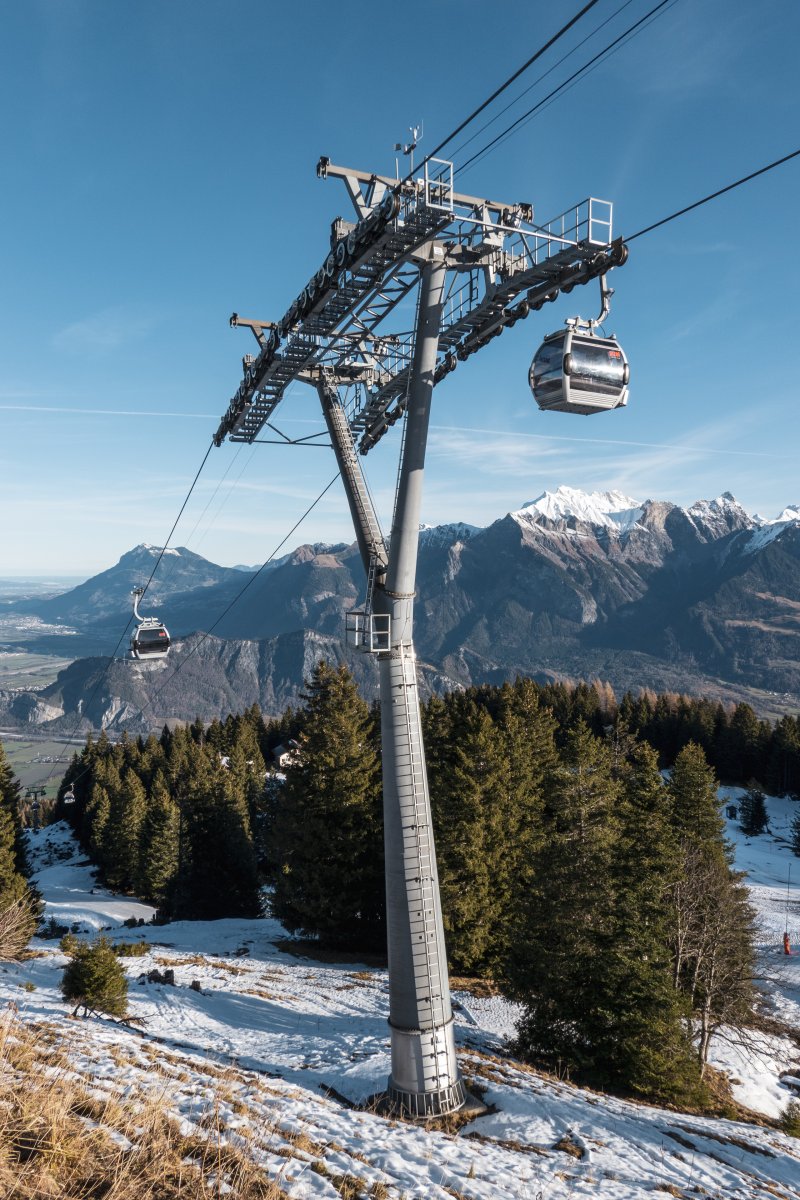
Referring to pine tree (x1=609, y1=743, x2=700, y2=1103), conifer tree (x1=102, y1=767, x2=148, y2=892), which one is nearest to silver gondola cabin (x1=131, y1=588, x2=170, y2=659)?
pine tree (x1=609, y1=743, x2=700, y2=1103)

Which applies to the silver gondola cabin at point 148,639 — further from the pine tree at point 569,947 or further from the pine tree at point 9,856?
the pine tree at point 569,947

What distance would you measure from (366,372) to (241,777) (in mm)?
57168

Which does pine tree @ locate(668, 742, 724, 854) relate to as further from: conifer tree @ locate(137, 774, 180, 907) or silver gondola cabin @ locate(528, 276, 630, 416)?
conifer tree @ locate(137, 774, 180, 907)

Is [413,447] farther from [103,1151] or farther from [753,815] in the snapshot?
[753,815]

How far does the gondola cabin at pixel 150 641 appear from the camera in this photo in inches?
831

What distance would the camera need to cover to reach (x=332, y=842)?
31359 mm

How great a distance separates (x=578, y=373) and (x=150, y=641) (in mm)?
15411

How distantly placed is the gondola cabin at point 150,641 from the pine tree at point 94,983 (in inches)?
311

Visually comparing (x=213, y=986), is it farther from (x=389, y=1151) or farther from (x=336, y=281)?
(x=336, y=281)

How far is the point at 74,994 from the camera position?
54.5 ft

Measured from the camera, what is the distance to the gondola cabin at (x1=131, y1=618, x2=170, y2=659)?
2111 centimetres

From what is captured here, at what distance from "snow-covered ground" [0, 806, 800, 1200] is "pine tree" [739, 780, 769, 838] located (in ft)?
170

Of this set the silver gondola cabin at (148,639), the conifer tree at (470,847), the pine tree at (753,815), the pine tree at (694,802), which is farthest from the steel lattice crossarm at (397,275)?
the pine tree at (753,815)

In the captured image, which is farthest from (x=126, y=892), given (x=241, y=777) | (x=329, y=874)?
(x=329, y=874)
